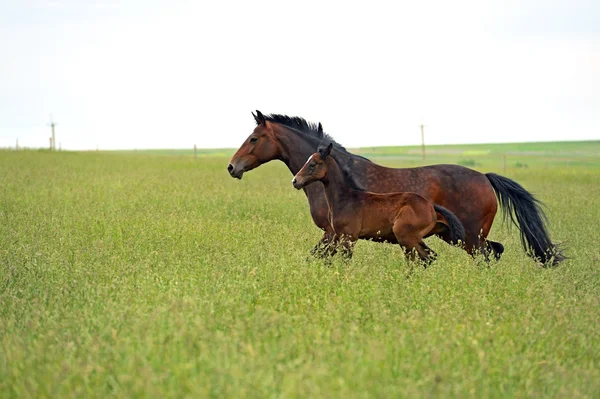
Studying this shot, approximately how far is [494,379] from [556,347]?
3.48 feet

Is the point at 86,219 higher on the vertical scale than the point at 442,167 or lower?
lower

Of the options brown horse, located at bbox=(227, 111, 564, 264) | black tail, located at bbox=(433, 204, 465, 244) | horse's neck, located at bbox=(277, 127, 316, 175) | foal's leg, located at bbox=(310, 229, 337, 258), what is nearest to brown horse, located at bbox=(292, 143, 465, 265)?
black tail, located at bbox=(433, 204, 465, 244)

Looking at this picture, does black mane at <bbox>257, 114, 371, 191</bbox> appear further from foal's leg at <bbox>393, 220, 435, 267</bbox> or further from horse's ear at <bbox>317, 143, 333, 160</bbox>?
foal's leg at <bbox>393, 220, 435, 267</bbox>

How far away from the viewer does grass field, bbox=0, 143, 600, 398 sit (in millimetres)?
4629

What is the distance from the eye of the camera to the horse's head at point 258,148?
10758 mm

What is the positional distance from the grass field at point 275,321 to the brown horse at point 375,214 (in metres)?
0.38

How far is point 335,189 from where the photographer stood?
930 centimetres

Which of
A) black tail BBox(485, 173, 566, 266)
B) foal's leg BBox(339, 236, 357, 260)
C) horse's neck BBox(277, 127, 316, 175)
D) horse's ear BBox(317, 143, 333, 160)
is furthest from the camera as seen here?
horse's neck BBox(277, 127, 316, 175)

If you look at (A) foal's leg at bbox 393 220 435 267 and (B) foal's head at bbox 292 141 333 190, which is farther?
(B) foal's head at bbox 292 141 333 190

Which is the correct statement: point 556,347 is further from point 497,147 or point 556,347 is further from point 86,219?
point 497,147

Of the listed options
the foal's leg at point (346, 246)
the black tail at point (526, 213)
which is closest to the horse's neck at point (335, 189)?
the foal's leg at point (346, 246)

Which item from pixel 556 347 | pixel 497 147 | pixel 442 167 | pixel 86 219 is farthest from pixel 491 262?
pixel 497 147

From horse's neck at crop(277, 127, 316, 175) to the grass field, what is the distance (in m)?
1.24

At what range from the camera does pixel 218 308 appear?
6605mm
